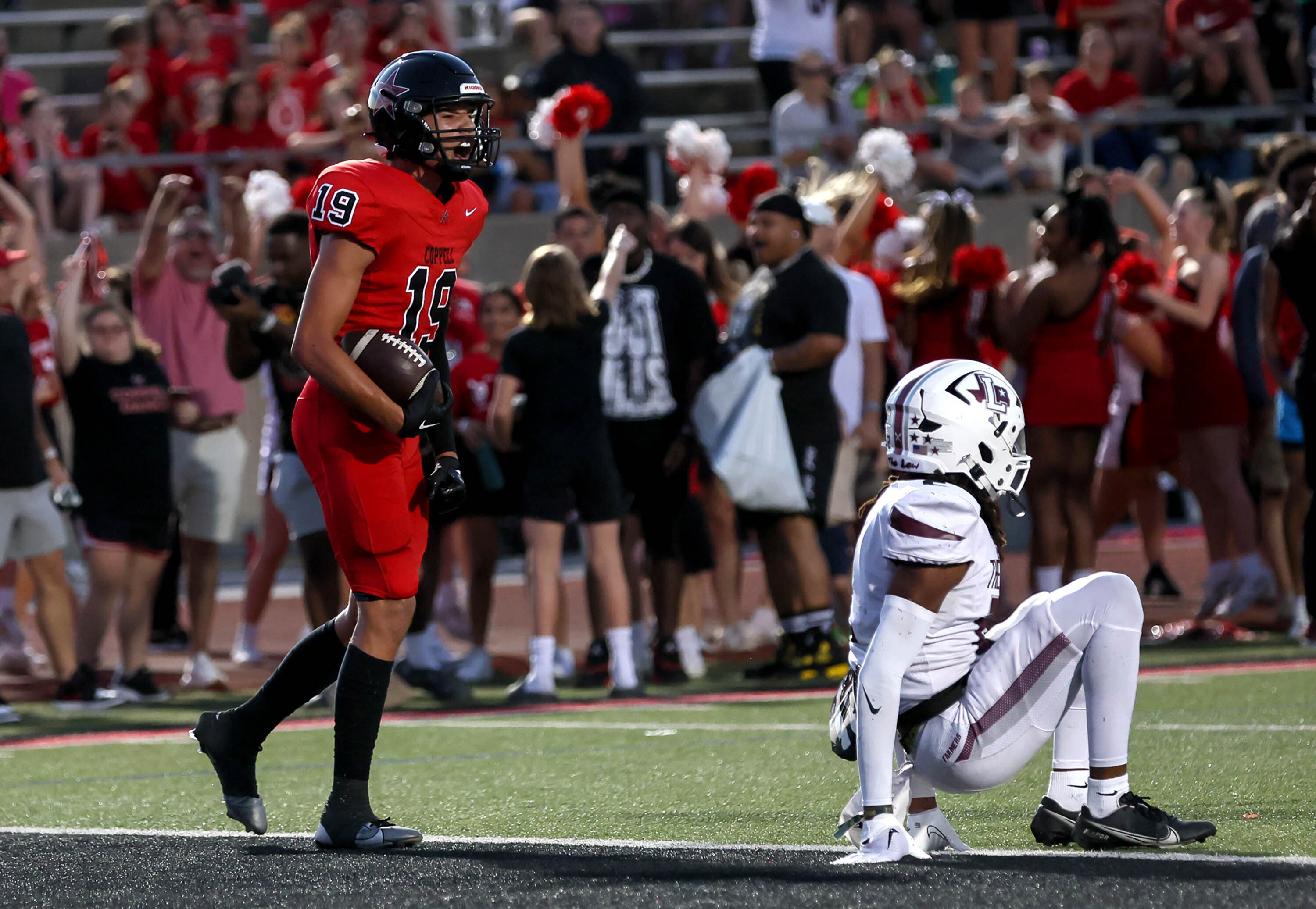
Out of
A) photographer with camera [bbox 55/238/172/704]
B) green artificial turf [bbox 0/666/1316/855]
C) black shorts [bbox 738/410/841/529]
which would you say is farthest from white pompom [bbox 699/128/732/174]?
green artificial turf [bbox 0/666/1316/855]

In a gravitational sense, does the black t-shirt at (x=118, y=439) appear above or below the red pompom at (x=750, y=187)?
below

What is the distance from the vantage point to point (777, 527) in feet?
27.3

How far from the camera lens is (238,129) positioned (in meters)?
13.2

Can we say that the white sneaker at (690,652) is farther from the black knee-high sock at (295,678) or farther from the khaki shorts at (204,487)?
the black knee-high sock at (295,678)

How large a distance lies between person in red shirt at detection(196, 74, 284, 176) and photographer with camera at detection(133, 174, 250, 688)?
2909 millimetres

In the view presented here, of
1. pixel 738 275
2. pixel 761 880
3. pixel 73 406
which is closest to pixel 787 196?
pixel 738 275

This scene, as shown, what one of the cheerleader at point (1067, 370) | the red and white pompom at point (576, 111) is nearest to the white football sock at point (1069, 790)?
the cheerleader at point (1067, 370)

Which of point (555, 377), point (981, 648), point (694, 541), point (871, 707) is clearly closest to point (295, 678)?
point (871, 707)

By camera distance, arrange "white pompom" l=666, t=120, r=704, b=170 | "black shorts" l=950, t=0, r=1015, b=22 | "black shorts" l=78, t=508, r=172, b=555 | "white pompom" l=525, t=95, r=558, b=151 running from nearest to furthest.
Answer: "black shorts" l=78, t=508, r=172, b=555 < "white pompom" l=525, t=95, r=558, b=151 < "white pompom" l=666, t=120, r=704, b=170 < "black shorts" l=950, t=0, r=1015, b=22

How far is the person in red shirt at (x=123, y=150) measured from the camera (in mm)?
13656

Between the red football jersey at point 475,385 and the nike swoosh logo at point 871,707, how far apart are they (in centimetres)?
526

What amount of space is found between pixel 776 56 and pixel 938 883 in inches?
451

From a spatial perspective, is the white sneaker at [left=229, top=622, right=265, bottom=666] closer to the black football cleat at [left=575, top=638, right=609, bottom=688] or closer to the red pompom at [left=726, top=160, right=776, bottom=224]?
the black football cleat at [left=575, top=638, right=609, bottom=688]

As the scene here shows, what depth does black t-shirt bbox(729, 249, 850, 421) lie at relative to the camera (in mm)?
8250
